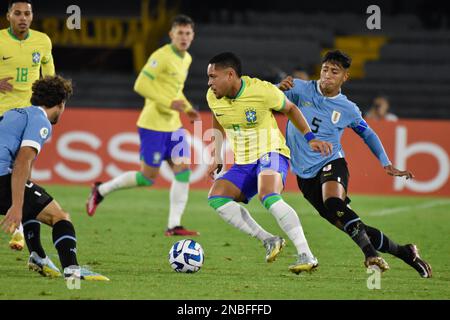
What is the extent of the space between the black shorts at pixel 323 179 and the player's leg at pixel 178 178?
8.94 feet

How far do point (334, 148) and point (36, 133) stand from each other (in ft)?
9.12

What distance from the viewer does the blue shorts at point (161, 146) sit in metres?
11.1

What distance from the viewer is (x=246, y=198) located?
8.21m

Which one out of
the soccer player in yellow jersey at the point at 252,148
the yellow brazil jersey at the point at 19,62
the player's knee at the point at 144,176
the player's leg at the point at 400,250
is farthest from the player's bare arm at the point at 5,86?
the player's leg at the point at 400,250

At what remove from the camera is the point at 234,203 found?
26.2ft

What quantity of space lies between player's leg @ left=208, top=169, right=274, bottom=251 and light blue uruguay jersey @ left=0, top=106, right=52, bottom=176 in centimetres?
168

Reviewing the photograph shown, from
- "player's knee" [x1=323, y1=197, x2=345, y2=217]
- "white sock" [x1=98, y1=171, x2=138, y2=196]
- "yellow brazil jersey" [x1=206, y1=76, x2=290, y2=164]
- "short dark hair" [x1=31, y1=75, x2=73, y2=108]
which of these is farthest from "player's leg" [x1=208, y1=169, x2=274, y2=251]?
"white sock" [x1=98, y1=171, x2=138, y2=196]

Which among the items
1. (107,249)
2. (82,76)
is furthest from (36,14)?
(107,249)

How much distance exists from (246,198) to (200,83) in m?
12.3

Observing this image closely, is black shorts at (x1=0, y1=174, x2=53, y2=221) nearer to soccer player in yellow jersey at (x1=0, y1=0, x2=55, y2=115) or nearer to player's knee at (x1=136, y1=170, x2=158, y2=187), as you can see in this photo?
soccer player in yellow jersey at (x1=0, y1=0, x2=55, y2=115)

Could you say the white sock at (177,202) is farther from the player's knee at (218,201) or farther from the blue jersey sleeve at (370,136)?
the blue jersey sleeve at (370,136)

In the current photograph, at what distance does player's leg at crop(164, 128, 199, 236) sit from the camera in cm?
1080

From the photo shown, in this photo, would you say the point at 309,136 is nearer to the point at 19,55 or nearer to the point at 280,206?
the point at 280,206

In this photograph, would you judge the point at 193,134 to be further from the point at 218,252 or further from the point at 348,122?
the point at 348,122
